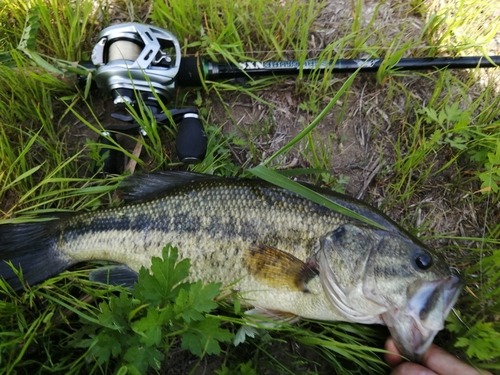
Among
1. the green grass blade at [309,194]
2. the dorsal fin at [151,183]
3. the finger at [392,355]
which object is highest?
the green grass blade at [309,194]

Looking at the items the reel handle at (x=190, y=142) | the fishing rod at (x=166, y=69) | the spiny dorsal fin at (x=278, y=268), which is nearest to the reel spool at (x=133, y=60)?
the fishing rod at (x=166, y=69)

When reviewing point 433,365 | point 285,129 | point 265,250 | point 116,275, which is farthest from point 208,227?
point 433,365

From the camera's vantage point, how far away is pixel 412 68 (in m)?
2.86

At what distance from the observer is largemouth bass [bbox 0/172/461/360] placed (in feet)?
6.67

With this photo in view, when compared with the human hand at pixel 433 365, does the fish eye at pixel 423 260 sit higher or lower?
higher

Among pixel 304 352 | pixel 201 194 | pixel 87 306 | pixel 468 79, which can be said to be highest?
pixel 468 79

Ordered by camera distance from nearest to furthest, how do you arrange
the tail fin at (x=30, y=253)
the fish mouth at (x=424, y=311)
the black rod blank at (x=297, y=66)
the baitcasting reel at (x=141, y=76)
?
the fish mouth at (x=424, y=311), the tail fin at (x=30, y=253), the baitcasting reel at (x=141, y=76), the black rod blank at (x=297, y=66)

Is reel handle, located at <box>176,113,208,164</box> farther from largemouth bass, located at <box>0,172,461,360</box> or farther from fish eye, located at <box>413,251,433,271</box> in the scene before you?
fish eye, located at <box>413,251,433,271</box>

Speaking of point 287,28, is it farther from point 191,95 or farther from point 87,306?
point 87,306

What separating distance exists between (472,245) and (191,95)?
8.45 ft

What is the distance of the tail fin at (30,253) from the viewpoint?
2.41 m

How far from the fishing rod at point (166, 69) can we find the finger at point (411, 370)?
1.87 metres

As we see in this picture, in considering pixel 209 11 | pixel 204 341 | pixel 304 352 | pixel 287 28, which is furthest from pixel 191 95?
pixel 304 352

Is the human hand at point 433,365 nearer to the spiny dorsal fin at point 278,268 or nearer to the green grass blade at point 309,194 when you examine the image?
the spiny dorsal fin at point 278,268
